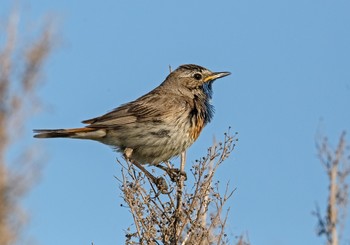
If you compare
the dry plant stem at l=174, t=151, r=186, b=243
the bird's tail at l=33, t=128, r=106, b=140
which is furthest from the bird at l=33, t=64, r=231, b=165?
the dry plant stem at l=174, t=151, r=186, b=243

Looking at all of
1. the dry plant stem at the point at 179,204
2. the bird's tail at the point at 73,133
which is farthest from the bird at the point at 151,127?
the dry plant stem at the point at 179,204

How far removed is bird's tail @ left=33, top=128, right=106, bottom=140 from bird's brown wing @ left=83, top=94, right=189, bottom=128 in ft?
0.22

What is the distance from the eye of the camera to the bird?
991 centimetres

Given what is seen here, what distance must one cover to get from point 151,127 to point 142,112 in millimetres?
232

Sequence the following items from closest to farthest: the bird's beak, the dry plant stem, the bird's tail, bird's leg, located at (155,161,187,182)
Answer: the dry plant stem < bird's leg, located at (155,161,187,182) < the bird's tail < the bird's beak

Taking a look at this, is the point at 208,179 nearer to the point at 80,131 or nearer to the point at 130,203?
the point at 130,203

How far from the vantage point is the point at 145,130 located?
10109mm

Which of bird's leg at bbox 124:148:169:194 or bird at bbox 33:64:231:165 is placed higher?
bird at bbox 33:64:231:165

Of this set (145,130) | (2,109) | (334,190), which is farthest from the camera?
(2,109)

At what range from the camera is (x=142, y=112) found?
33.6 feet

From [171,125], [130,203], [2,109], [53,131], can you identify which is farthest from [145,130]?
[2,109]

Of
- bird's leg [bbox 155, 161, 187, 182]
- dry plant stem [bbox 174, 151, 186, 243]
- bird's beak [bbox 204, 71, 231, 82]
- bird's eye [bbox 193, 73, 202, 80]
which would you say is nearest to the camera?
dry plant stem [bbox 174, 151, 186, 243]

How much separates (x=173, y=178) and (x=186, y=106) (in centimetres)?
108

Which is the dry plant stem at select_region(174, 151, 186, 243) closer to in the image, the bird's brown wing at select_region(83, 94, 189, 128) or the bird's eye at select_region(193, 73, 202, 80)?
the bird's brown wing at select_region(83, 94, 189, 128)
